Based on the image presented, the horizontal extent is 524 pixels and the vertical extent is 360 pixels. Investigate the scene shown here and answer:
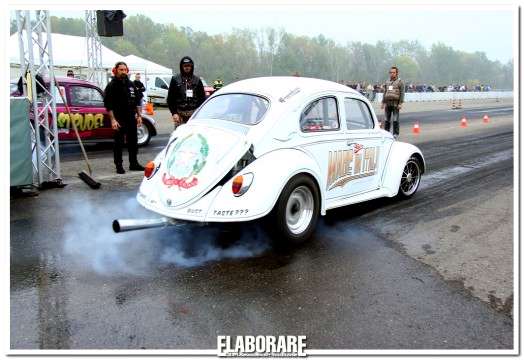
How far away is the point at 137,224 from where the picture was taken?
4.33 meters

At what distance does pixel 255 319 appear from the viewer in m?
3.45

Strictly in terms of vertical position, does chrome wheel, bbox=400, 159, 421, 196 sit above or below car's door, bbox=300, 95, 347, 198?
below

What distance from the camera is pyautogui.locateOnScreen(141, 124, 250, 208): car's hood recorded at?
460cm

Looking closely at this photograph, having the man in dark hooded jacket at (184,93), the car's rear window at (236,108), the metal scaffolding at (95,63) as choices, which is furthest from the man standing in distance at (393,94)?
the metal scaffolding at (95,63)

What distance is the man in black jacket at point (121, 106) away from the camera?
7.87 meters

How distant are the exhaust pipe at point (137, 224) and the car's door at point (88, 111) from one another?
6630 mm

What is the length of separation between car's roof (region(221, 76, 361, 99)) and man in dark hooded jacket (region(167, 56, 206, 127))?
245 cm

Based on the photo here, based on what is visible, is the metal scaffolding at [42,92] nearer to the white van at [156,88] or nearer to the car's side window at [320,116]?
the car's side window at [320,116]

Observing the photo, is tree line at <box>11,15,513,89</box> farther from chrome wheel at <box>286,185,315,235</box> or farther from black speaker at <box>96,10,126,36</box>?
chrome wheel at <box>286,185,315,235</box>

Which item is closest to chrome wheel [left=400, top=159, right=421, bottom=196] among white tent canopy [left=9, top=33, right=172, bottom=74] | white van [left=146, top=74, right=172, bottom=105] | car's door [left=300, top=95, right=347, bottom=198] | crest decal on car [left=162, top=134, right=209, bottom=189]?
car's door [left=300, top=95, right=347, bottom=198]

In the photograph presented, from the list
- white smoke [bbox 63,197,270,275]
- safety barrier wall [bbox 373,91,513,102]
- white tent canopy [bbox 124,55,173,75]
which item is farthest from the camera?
safety barrier wall [bbox 373,91,513,102]
